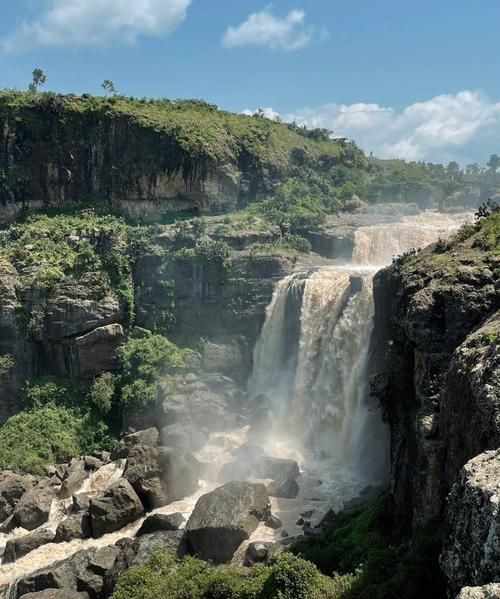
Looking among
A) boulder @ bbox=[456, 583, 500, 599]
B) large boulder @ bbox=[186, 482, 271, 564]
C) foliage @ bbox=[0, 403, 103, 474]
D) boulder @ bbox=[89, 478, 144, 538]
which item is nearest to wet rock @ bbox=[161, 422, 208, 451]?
foliage @ bbox=[0, 403, 103, 474]

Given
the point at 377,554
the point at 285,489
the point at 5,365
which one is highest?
the point at 5,365

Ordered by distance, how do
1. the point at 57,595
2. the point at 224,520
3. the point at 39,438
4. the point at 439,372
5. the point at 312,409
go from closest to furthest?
the point at 439,372 < the point at 57,595 < the point at 224,520 < the point at 312,409 < the point at 39,438

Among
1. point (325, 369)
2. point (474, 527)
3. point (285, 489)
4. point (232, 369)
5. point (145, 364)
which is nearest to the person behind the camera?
point (474, 527)

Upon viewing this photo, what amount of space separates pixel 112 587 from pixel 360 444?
1456 cm

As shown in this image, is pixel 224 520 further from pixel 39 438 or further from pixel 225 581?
pixel 39 438

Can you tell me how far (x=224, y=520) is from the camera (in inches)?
907

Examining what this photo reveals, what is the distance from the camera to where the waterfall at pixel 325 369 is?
99.1 feet

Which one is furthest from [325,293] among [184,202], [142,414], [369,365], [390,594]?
[390,594]

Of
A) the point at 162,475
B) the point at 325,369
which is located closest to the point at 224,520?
the point at 162,475

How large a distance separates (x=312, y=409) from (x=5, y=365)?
838 inches

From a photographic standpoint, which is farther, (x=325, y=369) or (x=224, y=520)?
(x=325, y=369)

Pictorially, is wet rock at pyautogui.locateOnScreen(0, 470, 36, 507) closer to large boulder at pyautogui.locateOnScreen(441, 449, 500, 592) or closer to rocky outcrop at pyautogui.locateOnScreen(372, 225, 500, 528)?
rocky outcrop at pyautogui.locateOnScreen(372, 225, 500, 528)

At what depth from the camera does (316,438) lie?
34.2 meters

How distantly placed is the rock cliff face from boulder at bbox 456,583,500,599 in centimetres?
43
